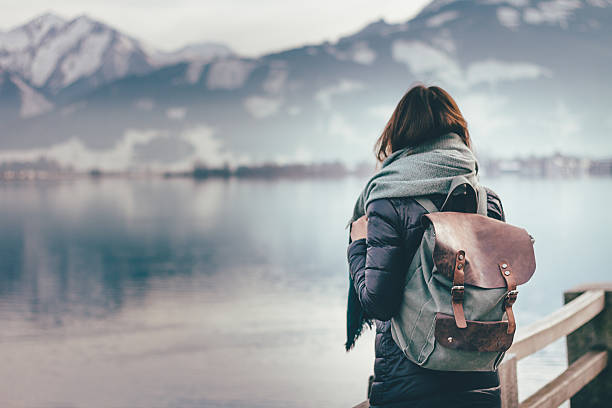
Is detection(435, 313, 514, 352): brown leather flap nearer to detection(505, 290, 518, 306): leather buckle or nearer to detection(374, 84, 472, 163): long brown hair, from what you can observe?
detection(505, 290, 518, 306): leather buckle

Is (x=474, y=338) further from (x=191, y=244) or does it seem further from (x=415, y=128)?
(x=191, y=244)

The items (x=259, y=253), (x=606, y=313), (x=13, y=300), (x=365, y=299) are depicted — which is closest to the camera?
(x=365, y=299)

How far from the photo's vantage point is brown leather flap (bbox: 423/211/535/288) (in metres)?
1.31

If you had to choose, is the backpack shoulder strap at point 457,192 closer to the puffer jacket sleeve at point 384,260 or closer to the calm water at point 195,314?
the puffer jacket sleeve at point 384,260

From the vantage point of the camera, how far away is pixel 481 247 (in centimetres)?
135

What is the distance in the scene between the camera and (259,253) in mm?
56969

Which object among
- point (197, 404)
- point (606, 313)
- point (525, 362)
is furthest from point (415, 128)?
point (525, 362)

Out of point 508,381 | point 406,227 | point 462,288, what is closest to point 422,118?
point 406,227

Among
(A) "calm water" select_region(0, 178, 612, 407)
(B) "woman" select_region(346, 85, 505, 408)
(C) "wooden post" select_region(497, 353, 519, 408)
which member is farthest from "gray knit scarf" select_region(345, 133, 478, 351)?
(A) "calm water" select_region(0, 178, 612, 407)

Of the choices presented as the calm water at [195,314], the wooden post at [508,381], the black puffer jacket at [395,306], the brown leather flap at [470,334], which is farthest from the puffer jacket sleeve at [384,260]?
the calm water at [195,314]

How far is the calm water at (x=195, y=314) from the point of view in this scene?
21.6m

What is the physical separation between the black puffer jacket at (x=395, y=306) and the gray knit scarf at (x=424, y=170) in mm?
24

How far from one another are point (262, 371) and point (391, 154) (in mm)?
22749

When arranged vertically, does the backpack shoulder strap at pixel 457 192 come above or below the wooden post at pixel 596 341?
above
